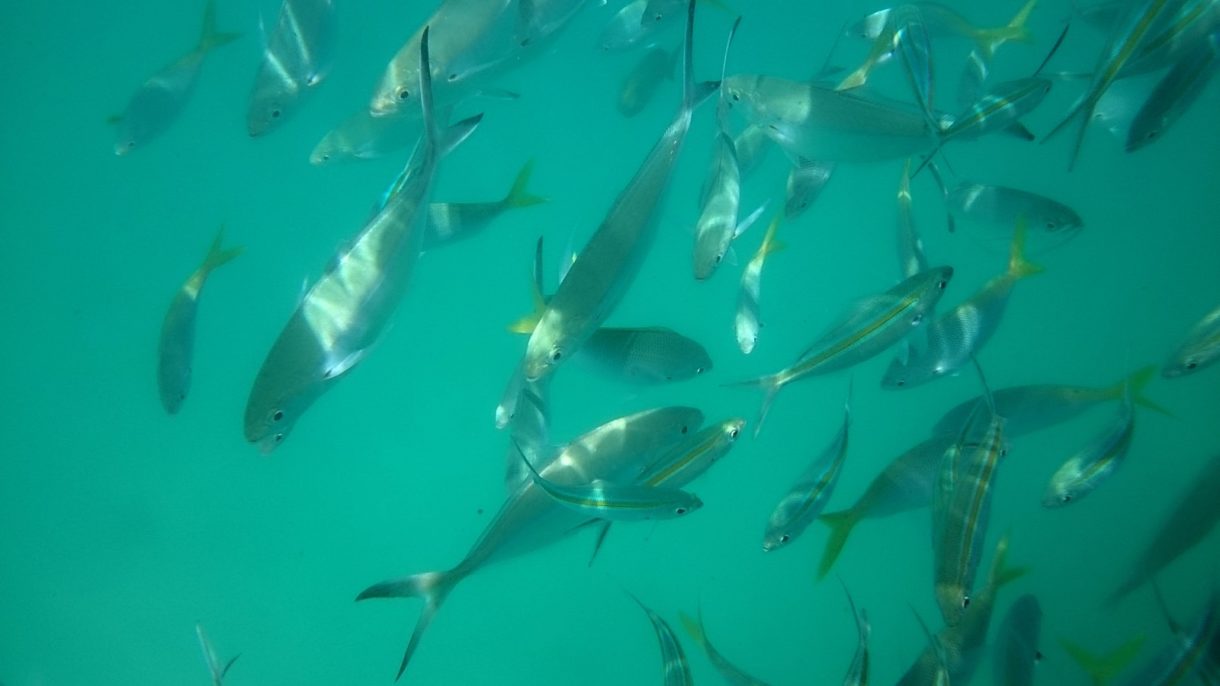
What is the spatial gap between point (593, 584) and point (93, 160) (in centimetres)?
713

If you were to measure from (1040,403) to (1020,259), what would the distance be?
0.70 m

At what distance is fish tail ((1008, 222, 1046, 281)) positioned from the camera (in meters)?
3.08

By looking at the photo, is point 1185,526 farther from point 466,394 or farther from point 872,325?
point 466,394

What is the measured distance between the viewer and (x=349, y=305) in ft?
6.76

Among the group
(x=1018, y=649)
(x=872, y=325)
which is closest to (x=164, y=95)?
(x=872, y=325)

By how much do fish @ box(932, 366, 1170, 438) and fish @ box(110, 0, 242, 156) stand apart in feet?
15.0

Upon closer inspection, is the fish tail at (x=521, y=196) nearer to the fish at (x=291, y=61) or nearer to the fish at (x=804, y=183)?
the fish at (x=291, y=61)

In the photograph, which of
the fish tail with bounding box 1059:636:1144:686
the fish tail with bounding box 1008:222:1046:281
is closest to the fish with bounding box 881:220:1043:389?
the fish tail with bounding box 1008:222:1046:281

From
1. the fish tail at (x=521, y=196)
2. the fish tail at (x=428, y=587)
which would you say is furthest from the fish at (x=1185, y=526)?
the fish tail at (x=521, y=196)

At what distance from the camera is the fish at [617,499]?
218 cm

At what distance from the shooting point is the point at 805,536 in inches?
246

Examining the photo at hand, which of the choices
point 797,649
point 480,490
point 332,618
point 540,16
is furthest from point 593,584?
point 540,16

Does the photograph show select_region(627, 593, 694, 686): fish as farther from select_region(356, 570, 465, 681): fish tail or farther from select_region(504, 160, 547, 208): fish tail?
select_region(504, 160, 547, 208): fish tail

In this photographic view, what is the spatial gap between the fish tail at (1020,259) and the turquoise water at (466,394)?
2555 mm
